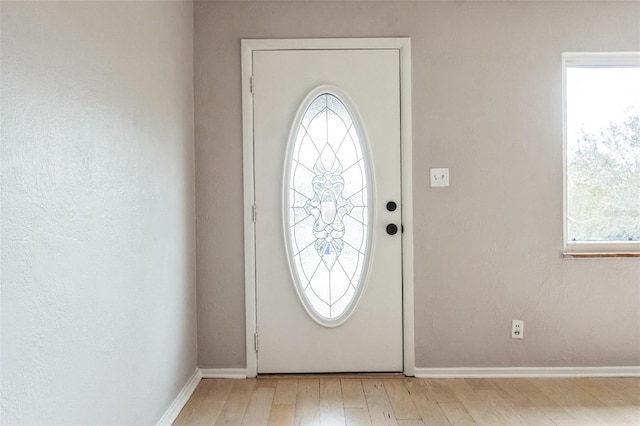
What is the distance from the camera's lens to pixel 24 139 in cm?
122

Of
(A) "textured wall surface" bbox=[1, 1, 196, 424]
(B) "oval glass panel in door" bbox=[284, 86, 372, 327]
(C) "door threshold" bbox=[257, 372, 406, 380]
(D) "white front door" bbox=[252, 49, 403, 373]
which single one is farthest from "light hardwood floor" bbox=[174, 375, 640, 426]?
(B) "oval glass panel in door" bbox=[284, 86, 372, 327]

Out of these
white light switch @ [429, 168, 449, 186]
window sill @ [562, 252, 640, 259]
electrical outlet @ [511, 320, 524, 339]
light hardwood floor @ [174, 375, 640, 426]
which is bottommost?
light hardwood floor @ [174, 375, 640, 426]

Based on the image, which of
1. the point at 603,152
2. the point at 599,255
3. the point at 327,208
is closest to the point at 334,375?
the point at 327,208

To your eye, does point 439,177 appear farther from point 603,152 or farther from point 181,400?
point 181,400

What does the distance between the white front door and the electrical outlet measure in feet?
2.20

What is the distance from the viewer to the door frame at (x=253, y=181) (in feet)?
9.48

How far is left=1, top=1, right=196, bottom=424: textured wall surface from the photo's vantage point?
3.95 ft

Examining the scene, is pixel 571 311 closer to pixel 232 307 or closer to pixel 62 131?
pixel 232 307

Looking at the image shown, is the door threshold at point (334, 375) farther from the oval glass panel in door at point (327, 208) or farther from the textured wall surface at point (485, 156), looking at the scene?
the oval glass panel in door at point (327, 208)

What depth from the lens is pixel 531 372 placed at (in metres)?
2.90

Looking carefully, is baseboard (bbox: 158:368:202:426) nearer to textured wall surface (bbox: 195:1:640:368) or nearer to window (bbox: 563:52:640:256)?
textured wall surface (bbox: 195:1:640:368)

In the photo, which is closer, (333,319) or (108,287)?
(108,287)

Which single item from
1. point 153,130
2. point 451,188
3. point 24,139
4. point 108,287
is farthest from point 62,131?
point 451,188

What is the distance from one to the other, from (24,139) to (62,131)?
0.19 metres
